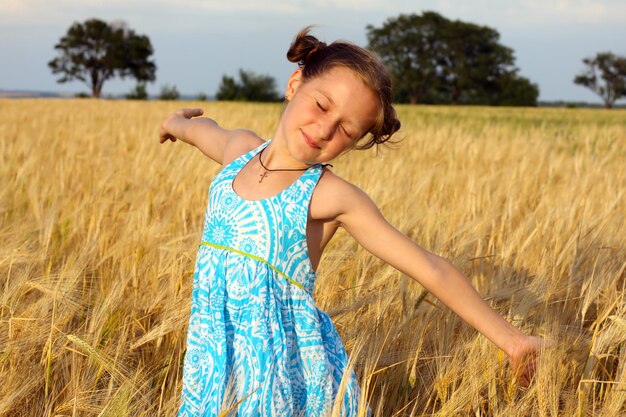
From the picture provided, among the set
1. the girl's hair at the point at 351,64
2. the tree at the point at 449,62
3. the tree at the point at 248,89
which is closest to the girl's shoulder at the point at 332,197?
the girl's hair at the point at 351,64

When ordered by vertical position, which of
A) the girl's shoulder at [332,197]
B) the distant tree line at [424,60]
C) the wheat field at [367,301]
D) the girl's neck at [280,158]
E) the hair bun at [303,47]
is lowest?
the wheat field at [367,301]

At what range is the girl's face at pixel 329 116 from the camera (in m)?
1.36

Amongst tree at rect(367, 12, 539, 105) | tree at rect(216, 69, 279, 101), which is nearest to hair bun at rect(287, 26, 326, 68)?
tree at rect(216, 69, 279, 101)

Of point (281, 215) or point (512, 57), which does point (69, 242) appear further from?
point (512, 57)

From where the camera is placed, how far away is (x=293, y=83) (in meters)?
1.54

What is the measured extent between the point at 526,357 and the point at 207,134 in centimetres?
90

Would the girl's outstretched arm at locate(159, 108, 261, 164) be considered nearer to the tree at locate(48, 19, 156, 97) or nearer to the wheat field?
the wheat field

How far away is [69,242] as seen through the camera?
2244mm

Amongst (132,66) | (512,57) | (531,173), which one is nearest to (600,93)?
(512,57)

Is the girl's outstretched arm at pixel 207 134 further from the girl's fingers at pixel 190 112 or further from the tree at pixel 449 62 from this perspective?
the tree at pixel 449 62

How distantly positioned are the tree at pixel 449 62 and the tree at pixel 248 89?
32.9 feet

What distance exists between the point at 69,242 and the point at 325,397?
1218 mm

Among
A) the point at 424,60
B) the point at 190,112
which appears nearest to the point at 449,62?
the point at 424,60

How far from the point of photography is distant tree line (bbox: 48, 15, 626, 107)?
48.0 m
